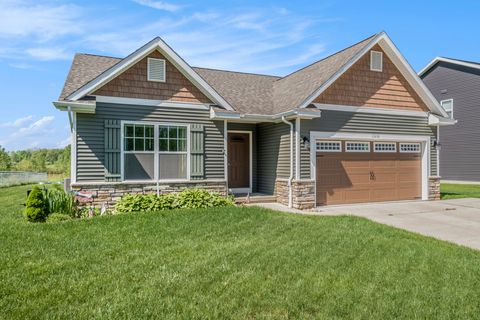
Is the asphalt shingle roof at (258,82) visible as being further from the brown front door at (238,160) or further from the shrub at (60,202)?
the shrub at (60,202)

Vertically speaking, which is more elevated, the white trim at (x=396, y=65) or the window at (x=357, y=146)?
the white trim at (x=396, y=65)

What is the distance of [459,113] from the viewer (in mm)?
21031

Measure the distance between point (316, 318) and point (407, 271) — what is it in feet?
6.78

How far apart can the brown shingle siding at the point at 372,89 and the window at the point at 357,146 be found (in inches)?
52.5

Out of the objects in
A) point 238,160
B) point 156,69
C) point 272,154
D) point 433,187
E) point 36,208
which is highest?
point 156,69

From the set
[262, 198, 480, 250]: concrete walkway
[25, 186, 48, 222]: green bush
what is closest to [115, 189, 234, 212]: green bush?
[25, 186, 48, 222]: green bush

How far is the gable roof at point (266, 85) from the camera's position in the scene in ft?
32.7

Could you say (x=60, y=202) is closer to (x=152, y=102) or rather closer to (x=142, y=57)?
(x=152, y=102)

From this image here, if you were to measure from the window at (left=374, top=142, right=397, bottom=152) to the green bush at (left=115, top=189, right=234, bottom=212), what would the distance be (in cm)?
612

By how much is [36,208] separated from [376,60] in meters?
11.1

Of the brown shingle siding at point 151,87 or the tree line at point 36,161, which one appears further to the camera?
the tree line at point 36,161

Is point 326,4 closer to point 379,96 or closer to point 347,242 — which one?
point 379,96

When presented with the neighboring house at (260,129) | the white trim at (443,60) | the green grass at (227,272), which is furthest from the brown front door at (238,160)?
the white trim at (443,60)

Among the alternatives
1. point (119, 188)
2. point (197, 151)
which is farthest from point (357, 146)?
point (119, 188)
